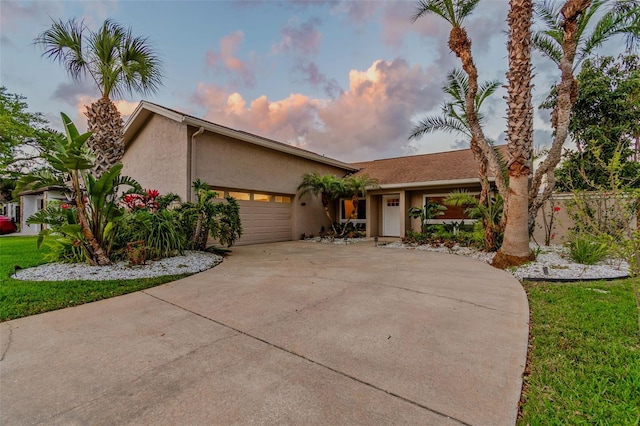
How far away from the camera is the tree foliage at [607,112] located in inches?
534

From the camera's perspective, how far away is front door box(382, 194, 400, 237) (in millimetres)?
15227

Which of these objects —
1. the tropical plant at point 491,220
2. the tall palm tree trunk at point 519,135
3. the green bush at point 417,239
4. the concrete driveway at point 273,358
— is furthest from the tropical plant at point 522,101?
the green bush at point 417,239

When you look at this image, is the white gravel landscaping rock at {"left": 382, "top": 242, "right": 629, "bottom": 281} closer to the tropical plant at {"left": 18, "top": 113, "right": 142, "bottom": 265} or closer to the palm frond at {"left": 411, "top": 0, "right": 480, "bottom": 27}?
the palm frond at {"left": 411, "top": 0, "right": 480, "bottom": 27}

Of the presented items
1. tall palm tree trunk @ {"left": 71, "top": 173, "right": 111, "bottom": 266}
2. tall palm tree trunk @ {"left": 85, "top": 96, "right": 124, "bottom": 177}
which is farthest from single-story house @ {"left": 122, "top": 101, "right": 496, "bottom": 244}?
tall palm tree trunk @ {"left": 71, "top": 173, "right": 111, "bottom": 266}

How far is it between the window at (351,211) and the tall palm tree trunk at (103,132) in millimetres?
10867

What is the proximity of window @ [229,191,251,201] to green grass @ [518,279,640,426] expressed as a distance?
9.95 meters

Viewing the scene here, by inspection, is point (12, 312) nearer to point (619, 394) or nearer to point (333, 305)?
point (333, 305)

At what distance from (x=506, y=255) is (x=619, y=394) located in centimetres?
541

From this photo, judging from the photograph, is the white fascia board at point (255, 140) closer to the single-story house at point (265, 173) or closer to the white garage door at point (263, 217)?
the single-story house at point (265, 173)

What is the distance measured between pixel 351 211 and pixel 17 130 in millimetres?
21317

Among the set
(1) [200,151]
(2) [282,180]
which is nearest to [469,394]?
(1) [200,151]

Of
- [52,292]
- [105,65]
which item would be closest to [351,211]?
[105,65]

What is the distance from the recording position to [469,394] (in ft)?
7.26

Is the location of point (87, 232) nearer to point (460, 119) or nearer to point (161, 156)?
point (161, 156)
